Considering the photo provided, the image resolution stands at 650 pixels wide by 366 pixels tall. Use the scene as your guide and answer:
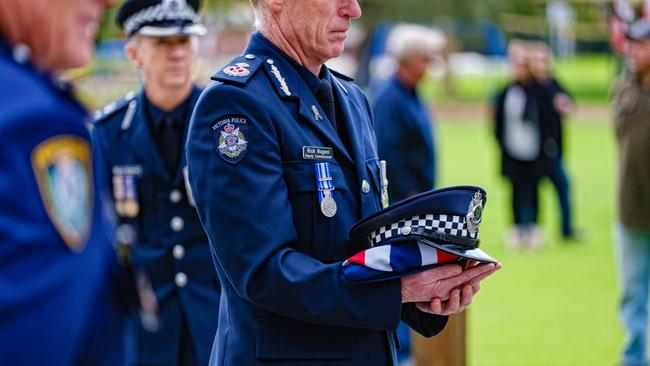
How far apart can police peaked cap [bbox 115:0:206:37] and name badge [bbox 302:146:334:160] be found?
7.51 ft

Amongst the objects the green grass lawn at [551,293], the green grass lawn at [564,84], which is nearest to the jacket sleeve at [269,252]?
the green grass lawn at [551,293]

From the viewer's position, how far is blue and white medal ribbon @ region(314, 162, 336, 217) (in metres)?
3.15

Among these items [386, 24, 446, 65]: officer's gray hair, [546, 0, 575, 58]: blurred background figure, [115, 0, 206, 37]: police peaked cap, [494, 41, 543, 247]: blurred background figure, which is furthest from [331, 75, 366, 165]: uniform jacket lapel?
[546, 0, 575, 58]: blurred background figure

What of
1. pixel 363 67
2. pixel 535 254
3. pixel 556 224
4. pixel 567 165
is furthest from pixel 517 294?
pixel 363 67

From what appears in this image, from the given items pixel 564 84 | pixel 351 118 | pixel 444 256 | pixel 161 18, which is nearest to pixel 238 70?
pixel 351 118

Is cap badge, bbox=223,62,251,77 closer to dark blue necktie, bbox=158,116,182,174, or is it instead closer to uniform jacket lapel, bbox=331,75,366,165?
uniform jacket lapel, bbox=331,75,366,165

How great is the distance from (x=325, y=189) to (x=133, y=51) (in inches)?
103

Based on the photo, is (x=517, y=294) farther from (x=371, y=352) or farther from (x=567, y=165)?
(x=567, y=165)

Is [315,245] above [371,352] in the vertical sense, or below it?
above

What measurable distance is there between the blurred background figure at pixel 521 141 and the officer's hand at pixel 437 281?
36.7 feet

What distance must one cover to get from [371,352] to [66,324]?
67.1 inches

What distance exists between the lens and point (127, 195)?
16.6ft

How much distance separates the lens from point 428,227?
121 inches

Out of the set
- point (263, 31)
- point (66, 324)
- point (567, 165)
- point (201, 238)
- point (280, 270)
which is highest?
point (263, 31)
